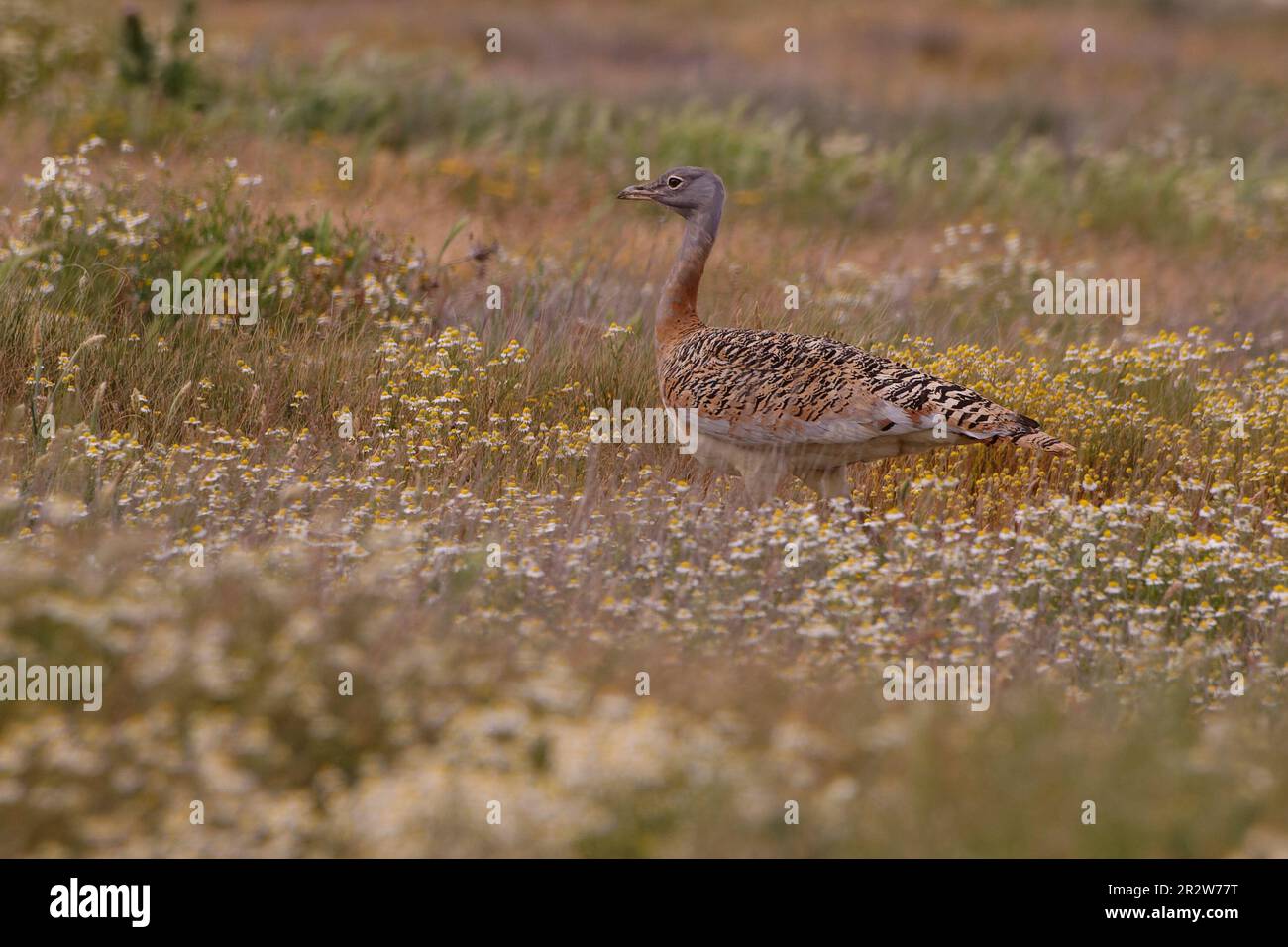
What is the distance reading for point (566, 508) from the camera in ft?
21.7

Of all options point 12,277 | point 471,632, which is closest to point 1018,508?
point 471,632

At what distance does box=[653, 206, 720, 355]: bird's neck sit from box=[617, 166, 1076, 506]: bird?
0.27 feet

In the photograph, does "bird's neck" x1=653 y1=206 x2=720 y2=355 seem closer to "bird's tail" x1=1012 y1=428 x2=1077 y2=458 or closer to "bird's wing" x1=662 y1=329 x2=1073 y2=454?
"bird's wing" x1=662 y1=329 x2=1073 y2=454

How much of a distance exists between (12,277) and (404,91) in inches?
365

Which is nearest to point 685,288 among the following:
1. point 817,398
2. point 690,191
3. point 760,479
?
point 690,191

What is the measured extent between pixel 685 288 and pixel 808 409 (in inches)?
57.7

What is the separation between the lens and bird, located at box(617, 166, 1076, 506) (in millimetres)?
6410

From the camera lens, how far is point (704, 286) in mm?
10641

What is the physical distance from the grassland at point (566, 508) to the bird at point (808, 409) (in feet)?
1.17

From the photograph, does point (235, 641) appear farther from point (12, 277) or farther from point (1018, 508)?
point (12, 277)

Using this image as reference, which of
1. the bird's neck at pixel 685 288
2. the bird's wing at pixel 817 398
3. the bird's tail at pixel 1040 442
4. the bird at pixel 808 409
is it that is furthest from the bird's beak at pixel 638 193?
Result: the bird's tail at pixel 1040 442

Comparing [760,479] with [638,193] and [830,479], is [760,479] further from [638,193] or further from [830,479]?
[638,193]

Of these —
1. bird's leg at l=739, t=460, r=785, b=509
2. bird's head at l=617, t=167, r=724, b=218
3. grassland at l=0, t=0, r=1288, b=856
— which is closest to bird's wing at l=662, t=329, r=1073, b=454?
bird's leg at l=739, t=460, r=785, b=509

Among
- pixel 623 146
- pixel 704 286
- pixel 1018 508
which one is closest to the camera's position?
pixel 1018 508
